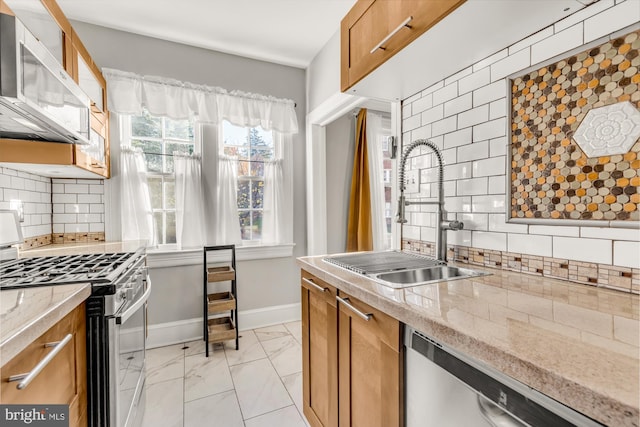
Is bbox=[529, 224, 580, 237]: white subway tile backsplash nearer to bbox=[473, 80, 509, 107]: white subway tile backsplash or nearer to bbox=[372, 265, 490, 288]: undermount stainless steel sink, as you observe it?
bbox=[372, 265, 490, 288]: undermount stainless steel sink

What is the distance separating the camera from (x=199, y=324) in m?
2.75

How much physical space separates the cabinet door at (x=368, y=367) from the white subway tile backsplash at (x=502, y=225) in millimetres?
726

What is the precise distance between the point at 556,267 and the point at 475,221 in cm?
38

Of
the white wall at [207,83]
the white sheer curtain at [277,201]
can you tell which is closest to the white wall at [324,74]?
the white wall at [207,83]

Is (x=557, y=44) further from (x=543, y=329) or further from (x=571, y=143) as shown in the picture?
(x=543, y=329)

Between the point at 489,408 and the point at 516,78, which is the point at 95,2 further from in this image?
the point at 489,408

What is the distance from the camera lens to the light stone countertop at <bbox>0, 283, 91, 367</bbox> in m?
0.69

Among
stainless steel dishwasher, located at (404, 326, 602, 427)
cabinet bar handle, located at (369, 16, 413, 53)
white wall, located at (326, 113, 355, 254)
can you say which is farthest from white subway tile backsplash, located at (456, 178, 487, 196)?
white wall, located at (326, 113, 355, 254)

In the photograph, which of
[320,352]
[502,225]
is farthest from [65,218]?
[502,225]

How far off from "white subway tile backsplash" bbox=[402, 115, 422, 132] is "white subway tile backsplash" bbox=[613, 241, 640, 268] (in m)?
1.10

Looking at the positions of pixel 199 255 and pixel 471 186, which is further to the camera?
pixel 199 255

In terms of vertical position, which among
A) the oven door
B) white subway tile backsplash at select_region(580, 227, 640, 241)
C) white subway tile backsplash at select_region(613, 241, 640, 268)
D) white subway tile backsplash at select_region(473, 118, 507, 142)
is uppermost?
white subway tile backsplash at select_region(473, 118, 507, 142)

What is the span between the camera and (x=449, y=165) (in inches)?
62.1

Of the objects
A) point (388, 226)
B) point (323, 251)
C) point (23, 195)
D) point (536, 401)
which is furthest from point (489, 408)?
point (388, 226)
